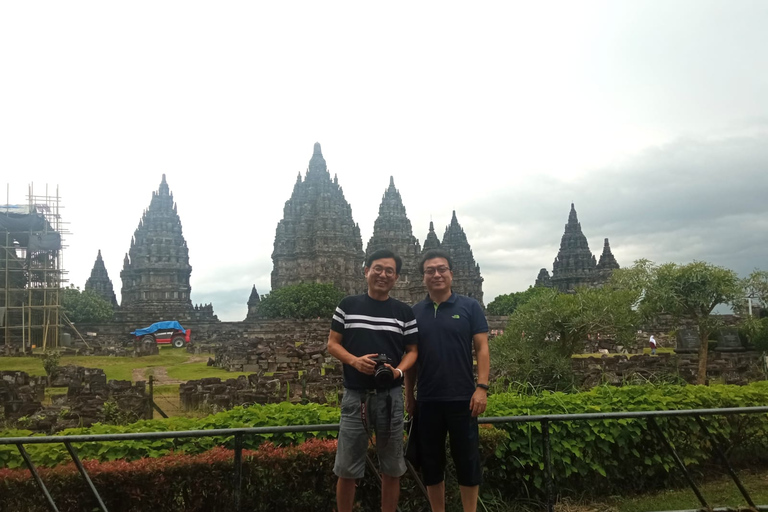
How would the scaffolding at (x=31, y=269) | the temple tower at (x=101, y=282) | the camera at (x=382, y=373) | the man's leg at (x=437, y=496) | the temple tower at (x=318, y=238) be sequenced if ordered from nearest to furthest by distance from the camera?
the camera at (x=382, y=373), the man's leg at (x=437, y=496), the scaffolding at (x=31, y=269), the temple tower at (x=318, y=238), the temple tower at (x=101, y=282)

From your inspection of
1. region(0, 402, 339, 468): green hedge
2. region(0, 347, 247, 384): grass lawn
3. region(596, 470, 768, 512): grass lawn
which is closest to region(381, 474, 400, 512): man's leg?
region(0, 402, 339, 468): green hedge

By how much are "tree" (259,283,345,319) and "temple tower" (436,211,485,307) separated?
22374mm

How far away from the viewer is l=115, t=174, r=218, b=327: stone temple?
60147mm

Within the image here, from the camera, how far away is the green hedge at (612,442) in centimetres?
523

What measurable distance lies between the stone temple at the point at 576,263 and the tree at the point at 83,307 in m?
49.7

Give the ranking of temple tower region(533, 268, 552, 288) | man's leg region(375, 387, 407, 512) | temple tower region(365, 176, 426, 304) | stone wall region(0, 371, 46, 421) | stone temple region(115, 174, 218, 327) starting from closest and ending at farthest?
man's leg region(375, 387, 407, 512)
stone wall region(0, 371, 46, 421)
stone temple region(115, 174, 218, 327)
temple tower region(365, 176, 426, 304)
temple tower region(533, 268, 552, 288)

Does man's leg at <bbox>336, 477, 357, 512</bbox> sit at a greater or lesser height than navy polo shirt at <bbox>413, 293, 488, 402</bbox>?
lesser

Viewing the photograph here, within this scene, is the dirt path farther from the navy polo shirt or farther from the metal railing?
the navy polo shirt

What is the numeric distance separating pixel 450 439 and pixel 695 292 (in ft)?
52.3

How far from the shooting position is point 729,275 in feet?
56.7

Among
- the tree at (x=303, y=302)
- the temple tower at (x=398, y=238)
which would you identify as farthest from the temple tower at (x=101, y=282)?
the temple tower at (x=398, y=238)

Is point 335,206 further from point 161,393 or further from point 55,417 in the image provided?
point 55,417

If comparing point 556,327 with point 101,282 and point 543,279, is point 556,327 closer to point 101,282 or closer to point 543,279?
point 543,279

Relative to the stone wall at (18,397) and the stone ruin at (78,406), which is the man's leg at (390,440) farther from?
the stone wall at (18,397)
